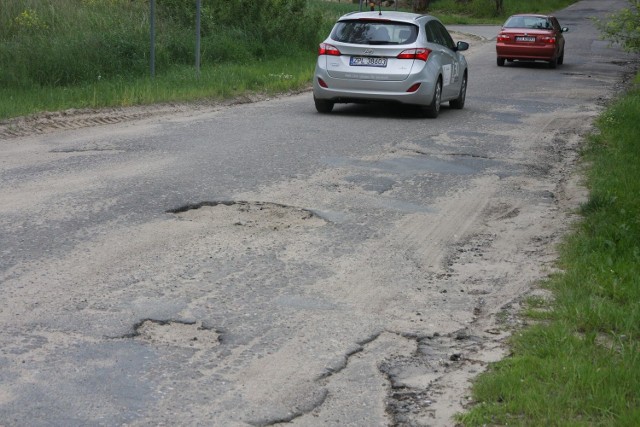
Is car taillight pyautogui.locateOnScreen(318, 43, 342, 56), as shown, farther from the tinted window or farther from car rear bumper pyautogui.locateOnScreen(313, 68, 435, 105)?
the tinted window

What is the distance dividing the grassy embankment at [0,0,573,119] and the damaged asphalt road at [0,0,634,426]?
3369 mm

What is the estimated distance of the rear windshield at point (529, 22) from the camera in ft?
106

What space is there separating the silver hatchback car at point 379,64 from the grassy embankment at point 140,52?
8.09ft

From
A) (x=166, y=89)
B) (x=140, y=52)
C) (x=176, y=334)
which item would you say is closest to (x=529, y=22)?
(x=140, y=52)

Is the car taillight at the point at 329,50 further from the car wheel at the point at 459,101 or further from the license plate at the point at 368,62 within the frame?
the car wheel at the point at 459,101

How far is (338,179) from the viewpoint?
36.3ft

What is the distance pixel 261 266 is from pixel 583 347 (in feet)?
8.38

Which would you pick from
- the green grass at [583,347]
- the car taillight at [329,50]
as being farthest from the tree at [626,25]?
the green grass at [583,347]

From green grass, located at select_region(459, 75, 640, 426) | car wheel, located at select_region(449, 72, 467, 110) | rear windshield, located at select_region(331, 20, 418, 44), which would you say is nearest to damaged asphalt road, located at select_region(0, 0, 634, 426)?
green grass, located at select_region(459, 75, 640, 426)

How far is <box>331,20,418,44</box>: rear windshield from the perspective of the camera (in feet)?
56.1

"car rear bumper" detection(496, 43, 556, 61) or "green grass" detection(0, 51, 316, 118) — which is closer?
"green grass" detection(0, 51, 316, 118)

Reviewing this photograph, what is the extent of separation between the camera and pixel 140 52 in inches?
837

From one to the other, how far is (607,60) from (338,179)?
24255mm

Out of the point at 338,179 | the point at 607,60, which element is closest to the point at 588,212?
the point at 338,179
